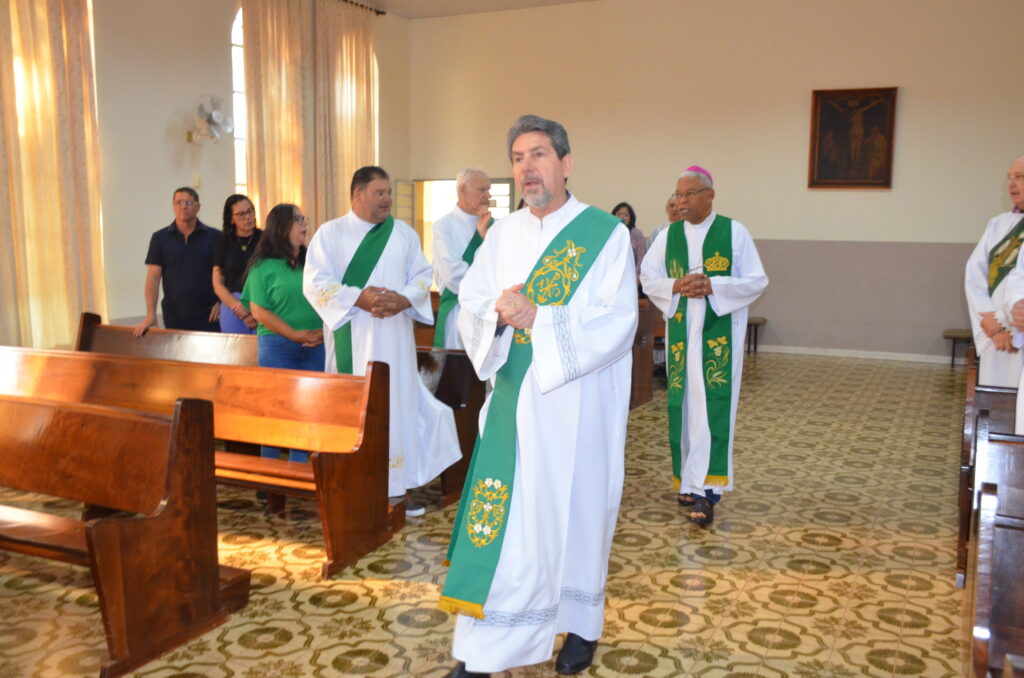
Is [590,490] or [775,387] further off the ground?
[590,490]

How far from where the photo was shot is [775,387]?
813 centimetres

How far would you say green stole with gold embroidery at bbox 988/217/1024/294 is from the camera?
13.7 feet

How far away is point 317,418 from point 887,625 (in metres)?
2.33

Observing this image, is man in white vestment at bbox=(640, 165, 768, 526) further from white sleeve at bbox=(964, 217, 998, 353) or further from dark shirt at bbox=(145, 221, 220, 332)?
dark shirt at bbox=(145, 221, 220, 332)

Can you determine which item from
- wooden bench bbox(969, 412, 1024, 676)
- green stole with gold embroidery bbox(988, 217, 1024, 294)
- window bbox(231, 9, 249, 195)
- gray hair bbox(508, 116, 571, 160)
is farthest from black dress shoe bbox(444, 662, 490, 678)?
window bbox(231, 9, 249, 195)

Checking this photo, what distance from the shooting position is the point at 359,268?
14.0ft

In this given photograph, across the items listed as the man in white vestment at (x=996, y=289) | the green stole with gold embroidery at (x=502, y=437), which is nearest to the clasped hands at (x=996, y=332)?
the man in white vestment at (x=996, y=289)

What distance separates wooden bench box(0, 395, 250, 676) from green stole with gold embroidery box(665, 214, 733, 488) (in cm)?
228

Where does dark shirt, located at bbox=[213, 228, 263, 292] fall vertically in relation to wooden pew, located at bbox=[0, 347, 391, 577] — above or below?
above

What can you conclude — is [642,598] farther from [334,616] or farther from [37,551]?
[37,551]

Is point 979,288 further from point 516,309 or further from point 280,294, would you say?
point 280,294

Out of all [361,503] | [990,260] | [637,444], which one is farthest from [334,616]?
[990,260]

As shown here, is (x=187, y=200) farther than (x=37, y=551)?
Yes

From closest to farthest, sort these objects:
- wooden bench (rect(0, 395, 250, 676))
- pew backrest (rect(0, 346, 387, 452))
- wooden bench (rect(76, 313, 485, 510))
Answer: wooden bench (rect(0, 395, 250, 676)) < pew backrest (rect(0, 346, 387, 452)) < wooden bench (rect(76, 313, 485, 510))
